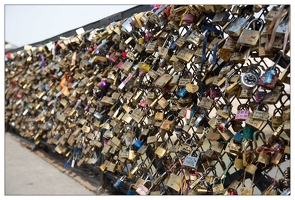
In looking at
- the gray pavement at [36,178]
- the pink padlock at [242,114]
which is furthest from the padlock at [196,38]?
the gray pavement at [36,178]

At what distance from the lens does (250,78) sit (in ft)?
6.14

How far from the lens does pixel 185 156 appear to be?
7.82 ft

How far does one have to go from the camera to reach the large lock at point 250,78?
1.85m

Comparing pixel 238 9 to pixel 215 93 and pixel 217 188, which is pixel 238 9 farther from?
pixel 217 188

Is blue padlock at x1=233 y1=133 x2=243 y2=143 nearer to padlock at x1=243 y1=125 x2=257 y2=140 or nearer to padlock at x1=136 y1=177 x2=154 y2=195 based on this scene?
padlock at x1=243 y1=125 x2=257 y2=140

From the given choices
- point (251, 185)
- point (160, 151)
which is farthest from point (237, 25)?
point (160, 151)

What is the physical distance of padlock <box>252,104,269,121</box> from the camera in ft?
5.95

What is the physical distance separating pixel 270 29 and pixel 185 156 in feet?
3.23

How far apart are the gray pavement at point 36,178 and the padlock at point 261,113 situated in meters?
2.17

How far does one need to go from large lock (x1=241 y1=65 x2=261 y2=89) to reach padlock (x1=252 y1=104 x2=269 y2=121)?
0.11m

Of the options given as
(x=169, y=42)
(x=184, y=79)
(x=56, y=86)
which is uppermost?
(x=169, y=42)

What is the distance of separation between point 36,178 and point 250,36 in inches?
118

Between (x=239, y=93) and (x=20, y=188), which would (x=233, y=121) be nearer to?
(x=239, y=93)

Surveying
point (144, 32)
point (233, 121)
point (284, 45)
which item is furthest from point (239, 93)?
point (144, 32)
